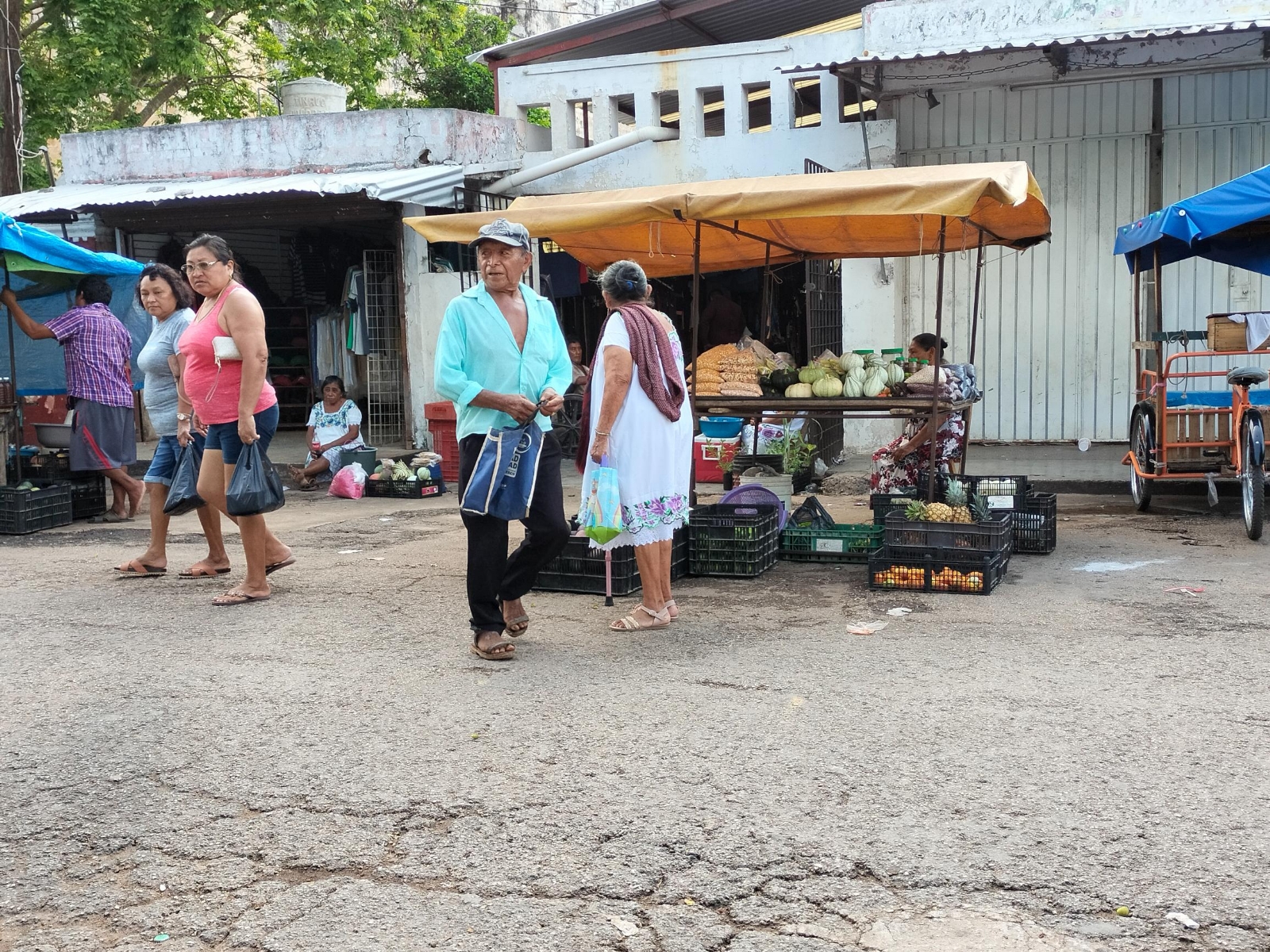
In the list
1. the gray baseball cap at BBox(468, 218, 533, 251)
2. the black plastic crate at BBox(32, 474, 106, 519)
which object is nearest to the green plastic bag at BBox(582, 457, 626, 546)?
the gray baseball cap at BBox(468, 218, 533, 251)

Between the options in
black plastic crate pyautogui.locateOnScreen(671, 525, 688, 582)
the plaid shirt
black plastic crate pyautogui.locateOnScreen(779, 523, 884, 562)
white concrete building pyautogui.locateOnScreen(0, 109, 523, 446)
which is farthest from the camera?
white concrete building pyautogui.locateOnScreen(0, 109, 523, 446)

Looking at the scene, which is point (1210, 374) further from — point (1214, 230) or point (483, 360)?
point (483, 360)

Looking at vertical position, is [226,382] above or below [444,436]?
above

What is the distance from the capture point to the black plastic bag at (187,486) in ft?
23.7

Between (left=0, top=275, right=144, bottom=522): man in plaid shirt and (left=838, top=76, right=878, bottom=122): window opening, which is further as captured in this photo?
(left=838, top=76, right=878, bottom=122): window opening

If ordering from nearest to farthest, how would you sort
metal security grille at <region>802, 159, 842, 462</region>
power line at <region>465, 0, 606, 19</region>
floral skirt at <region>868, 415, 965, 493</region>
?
floral skirt at <region>868, 415, 965, 493</region>
metal security grille at <region>802, 159, 842, 462</region>
power line at <region>465, 0, 606, 19</region>

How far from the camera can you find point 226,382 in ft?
22.1

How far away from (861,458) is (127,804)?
33.8 feet

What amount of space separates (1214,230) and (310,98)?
1112cm

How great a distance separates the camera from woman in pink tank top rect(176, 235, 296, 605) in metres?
6.68

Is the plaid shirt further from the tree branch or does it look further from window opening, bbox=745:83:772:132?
the tree branch

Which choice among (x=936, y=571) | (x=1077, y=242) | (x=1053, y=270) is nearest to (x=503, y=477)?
(x=936, y=571)

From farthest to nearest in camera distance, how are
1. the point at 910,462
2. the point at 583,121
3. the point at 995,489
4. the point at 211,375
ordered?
the point at 583,121
the point at 910,462
the point at 995,489
the point at 211,375

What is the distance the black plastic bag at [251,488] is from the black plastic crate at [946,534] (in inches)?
134
